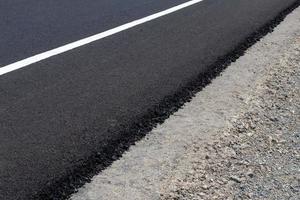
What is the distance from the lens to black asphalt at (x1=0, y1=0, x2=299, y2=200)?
411cm

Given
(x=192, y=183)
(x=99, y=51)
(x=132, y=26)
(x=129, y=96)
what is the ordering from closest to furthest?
(x=192, y=183), (x=129, y=96), (x=99, y=51), (x=132, y=26)

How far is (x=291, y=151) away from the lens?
4.17 m

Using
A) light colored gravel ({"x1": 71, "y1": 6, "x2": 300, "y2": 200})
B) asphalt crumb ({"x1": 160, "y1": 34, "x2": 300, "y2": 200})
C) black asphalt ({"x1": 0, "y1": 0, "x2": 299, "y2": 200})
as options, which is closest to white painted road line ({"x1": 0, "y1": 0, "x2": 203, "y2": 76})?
black asphalt ({"x1": 0, "y1": 0, "x2": 299, "y2": 200})

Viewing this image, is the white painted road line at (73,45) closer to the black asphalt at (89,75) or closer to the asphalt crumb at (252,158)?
the black asphalt at (89,75)

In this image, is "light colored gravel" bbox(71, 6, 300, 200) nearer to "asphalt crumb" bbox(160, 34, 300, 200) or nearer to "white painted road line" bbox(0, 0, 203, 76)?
"asphalt crumb" bbox(160, 34, 300, 200)

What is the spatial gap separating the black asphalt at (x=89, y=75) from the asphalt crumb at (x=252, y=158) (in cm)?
73

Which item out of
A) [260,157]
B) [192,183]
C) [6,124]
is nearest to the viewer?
[192,183]

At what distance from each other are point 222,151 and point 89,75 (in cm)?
213

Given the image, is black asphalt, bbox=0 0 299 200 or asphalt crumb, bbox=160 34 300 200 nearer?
asphalt crumb, bbox=160 34 300 200

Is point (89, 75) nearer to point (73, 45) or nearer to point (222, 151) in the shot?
point (73, 45)

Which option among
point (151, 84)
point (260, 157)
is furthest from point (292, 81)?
point (260, 157)

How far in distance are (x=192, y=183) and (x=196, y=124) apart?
1.01 metres

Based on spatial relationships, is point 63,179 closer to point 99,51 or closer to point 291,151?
point 291,151

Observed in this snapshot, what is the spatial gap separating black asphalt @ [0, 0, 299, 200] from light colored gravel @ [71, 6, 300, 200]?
0.32m
